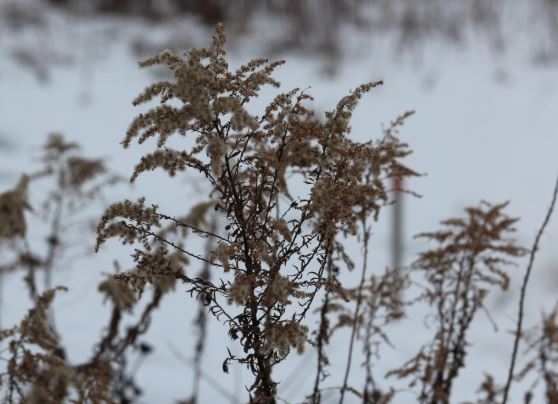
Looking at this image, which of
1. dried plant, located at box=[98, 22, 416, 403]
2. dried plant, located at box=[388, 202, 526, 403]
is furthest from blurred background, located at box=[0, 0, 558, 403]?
dried plant, located at box=[98, 22, 416, 403]

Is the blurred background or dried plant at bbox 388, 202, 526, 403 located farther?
the blurred background

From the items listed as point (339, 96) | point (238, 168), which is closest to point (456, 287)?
point (238, 168)

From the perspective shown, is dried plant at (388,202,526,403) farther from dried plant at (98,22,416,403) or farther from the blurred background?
the blurred background

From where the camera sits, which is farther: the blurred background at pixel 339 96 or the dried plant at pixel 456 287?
→ the blurred background at pixel 339 96

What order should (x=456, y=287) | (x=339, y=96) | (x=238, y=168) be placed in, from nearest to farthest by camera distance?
1. (x=238, y=168)
2. (x=456, y=287)
3. (x=339, y=96)

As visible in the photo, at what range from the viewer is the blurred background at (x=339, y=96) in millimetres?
5824

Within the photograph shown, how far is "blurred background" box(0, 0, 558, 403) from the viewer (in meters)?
5.82

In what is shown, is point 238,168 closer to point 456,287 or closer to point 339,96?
point 456,287

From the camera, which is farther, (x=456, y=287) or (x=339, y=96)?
(x=339, y=96)

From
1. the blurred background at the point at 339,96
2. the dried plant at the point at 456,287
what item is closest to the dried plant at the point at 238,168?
the dried plant at the point at 456,287

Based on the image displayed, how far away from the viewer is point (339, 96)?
38.7 feet

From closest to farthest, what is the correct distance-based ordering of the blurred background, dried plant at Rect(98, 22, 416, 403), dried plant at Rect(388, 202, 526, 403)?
1. dried plant at Rect(98, 22, 416, 403)
2. dried plant at Rect(388, 202, 526, 403)
3. the blurred background

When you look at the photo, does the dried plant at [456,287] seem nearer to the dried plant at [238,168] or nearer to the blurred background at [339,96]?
the dried plant at [238,168]

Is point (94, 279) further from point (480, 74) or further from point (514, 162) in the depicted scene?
point (480, 74)
